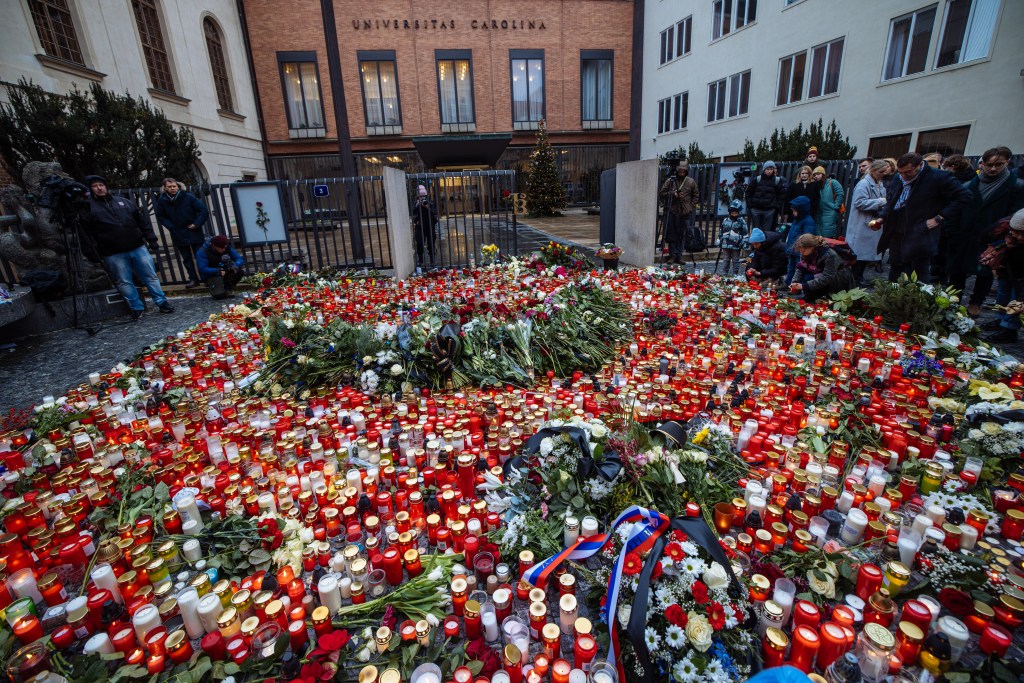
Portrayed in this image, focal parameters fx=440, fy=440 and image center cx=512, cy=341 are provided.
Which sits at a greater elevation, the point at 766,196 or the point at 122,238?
the point at 766,196

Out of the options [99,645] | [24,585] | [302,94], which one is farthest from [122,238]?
[302,94]

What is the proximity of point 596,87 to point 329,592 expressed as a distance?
2925 cm

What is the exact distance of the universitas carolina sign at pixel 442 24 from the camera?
2295cm

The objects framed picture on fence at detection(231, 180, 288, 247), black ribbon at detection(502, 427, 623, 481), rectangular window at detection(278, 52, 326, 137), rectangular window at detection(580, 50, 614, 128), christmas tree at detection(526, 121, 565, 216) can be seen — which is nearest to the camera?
black ribbon at detection(502, 427, 623, 481)

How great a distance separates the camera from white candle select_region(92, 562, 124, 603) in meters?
1.85

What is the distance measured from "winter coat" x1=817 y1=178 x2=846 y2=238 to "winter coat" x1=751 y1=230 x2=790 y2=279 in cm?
103

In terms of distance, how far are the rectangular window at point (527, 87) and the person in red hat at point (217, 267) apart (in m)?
20.6

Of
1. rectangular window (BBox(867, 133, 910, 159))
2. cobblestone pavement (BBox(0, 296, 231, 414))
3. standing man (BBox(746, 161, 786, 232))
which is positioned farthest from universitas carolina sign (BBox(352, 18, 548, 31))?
cobblestone pavement (BBox(0, 296, 231, 414))

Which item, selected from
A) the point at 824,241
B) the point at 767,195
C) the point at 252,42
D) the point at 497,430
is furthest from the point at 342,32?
the point at 497,430

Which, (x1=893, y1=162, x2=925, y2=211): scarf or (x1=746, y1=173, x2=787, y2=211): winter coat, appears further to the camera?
(x1=746, y1=173, x2=787, y2=211): winter coat

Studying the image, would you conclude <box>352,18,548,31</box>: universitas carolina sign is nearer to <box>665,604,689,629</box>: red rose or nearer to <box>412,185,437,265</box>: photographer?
<box>412,185,437,265</box>: photographer

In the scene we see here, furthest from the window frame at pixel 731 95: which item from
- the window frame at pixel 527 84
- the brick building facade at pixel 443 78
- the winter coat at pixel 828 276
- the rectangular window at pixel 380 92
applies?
the winter coat at pixel 828 276

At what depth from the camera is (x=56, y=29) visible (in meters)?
11.0

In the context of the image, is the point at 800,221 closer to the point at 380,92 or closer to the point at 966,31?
the point at 966,31
